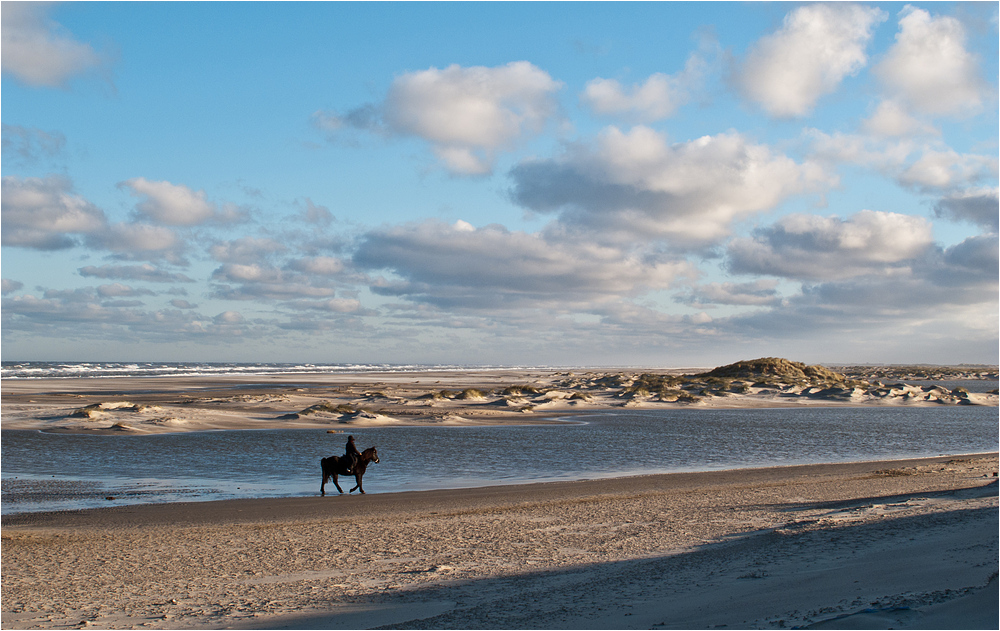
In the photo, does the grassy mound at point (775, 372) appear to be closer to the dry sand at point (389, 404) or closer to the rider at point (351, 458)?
the dry sand at point (389, 404)

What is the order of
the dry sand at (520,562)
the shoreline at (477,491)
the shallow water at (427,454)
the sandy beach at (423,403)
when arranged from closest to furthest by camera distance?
1. the dry sand at (520,562)
2. the shoreline at (477,491)
3. the shallow water at (427,454)
4. the sandy beach at (423,403)

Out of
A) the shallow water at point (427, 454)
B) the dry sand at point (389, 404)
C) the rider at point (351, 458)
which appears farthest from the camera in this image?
the dry sand at point (389, 404)

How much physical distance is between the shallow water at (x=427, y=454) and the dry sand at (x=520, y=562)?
2825 millimetres

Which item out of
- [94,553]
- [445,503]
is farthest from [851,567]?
[94,553]

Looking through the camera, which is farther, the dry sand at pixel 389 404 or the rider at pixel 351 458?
the dry sand at pixel 389 404

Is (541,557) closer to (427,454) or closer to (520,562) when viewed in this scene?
(520,562)

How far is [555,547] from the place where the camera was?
38.9ft

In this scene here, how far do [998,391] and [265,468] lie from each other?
73143 mm

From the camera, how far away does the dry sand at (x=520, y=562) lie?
318 inches

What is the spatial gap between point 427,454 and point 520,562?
15.8 m

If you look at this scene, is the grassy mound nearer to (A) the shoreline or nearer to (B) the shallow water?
(B) the shallow water

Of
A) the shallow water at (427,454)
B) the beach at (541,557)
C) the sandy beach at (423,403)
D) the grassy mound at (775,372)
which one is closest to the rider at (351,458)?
the shallow water at (427,454)

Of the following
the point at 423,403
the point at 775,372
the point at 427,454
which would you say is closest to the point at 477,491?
the point at 427,454

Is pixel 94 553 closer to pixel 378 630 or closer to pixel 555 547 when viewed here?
pixel 378 630
